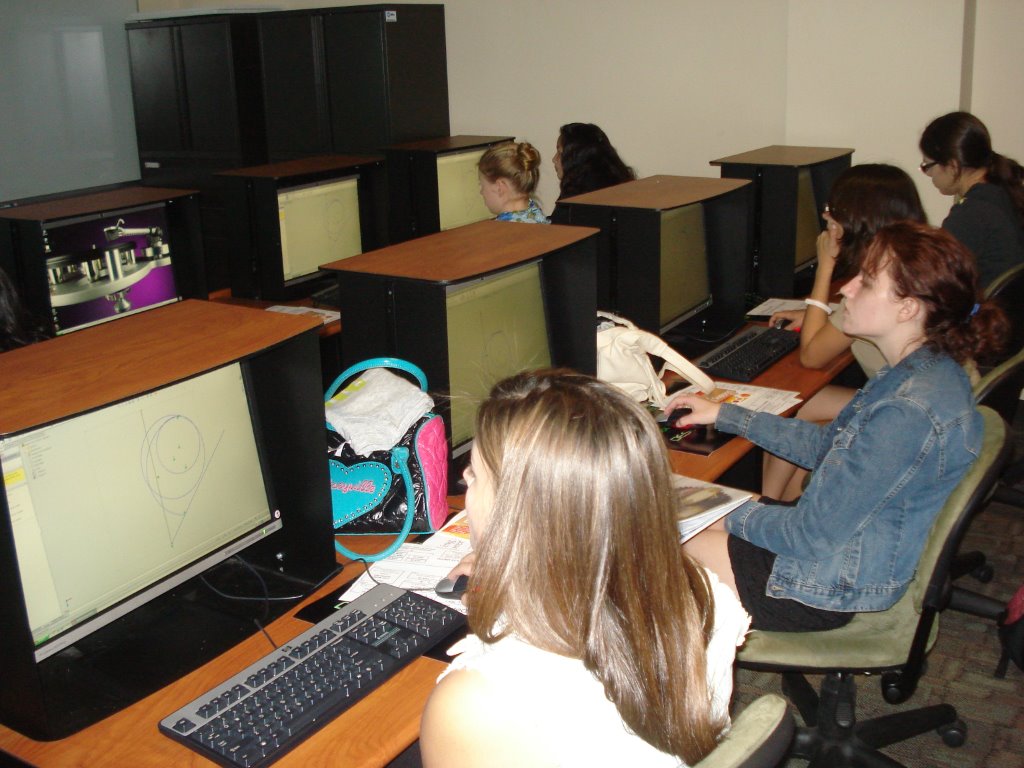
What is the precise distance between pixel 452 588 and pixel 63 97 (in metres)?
4.55

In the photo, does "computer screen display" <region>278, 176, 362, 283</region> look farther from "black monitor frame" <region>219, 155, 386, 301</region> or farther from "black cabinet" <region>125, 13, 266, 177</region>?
"black cabinet" <region>125, 13, 266, 177</region>

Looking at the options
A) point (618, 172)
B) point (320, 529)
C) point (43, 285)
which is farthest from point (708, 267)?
point (43, 285)

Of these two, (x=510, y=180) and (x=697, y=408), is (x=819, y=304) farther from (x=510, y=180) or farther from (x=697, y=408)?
(x=510, y=180)

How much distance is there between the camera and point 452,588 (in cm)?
154

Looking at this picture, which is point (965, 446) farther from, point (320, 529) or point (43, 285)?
point (43, 285)

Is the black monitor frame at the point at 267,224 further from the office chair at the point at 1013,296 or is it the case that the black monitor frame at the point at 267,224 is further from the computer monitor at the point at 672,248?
the office chair at the point at 1013,296

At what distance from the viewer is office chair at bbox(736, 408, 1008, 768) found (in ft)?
5.58

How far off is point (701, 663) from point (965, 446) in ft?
2.94

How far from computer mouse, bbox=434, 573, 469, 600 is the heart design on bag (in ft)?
0.88

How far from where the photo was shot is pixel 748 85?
14.3ft

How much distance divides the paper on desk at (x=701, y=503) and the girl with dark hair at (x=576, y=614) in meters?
0.82

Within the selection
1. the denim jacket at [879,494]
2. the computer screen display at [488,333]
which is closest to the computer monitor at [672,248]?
the computer screen display at [488,333]

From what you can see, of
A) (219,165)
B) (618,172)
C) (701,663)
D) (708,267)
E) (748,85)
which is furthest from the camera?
(219,165)

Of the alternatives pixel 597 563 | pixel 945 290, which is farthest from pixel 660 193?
pixel 597 563
